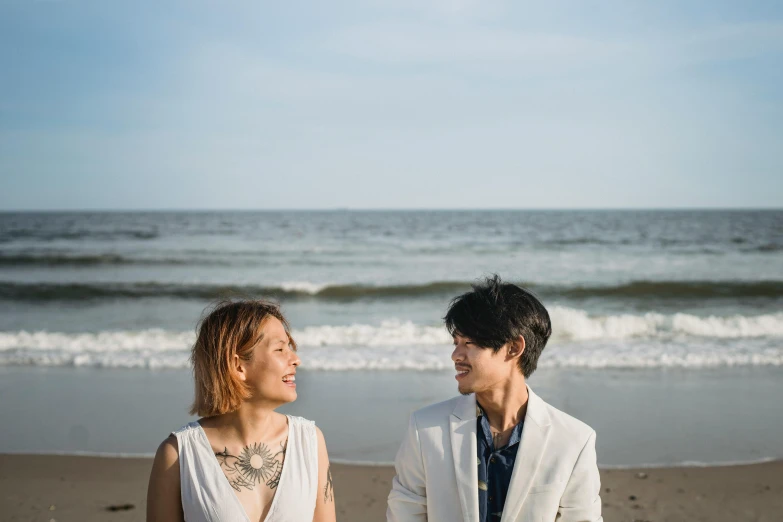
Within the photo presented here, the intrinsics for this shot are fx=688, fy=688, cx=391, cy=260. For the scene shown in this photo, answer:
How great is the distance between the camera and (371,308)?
54.1 feet

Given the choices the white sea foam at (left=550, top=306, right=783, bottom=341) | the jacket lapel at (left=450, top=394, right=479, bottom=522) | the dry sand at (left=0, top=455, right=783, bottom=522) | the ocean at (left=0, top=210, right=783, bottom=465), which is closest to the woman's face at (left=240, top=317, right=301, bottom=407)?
the jacket lapel at (left=450, top=394, right=479, bottom=522)

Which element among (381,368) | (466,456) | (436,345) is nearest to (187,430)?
(466,456)

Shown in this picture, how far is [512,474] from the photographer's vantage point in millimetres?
2535

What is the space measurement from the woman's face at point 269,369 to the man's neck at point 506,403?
30.9 inches

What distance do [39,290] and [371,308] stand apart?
30.4ft

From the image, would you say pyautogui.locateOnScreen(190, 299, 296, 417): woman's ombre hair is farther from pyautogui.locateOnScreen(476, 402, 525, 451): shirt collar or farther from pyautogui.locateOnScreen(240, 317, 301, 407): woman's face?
pyautogui.locateOnScreen(476, 402, 525, 451): shirt collar

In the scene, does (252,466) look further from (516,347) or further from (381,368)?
(381,368)

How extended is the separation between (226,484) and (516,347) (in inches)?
46.7

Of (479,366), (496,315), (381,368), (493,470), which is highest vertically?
(496,315)

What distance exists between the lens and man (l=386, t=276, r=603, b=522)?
2.52m

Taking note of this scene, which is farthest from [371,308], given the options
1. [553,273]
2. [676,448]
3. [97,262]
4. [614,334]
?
[97,262]

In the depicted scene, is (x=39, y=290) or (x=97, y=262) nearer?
(x=39, y=290)

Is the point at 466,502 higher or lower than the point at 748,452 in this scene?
higher

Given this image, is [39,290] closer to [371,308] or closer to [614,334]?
[371,308]
